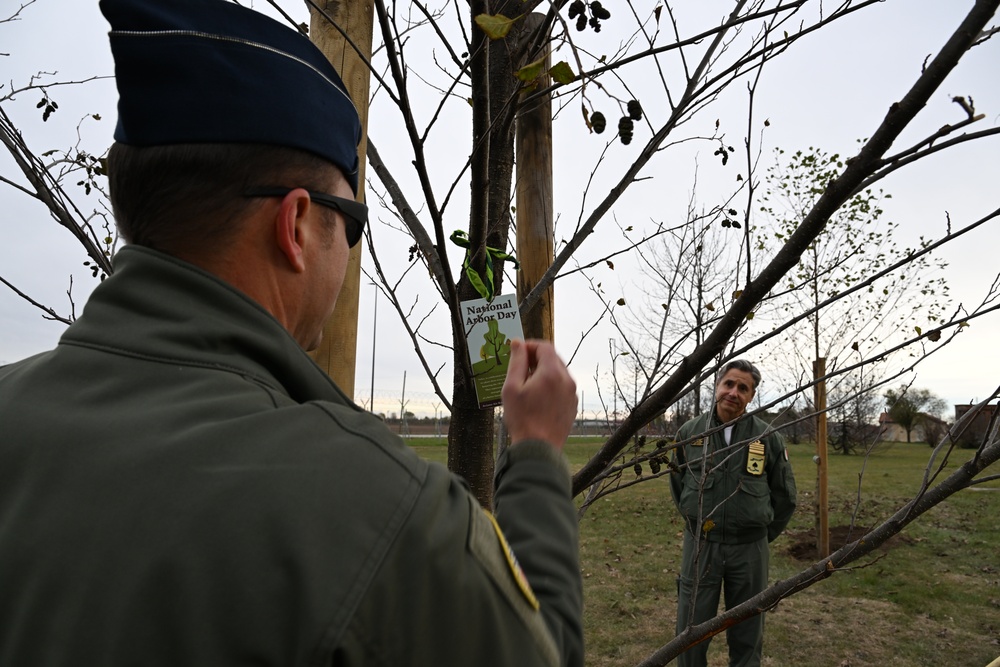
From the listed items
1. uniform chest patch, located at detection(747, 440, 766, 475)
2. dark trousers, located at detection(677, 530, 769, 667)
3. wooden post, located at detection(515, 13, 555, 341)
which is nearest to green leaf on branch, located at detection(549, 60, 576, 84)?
wooden post, located at detection(515, 13, 555, 341)

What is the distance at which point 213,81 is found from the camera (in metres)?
1.00

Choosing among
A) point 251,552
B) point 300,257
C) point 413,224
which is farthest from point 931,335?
point 251,552

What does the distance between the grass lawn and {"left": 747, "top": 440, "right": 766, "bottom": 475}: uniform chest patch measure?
801 mm

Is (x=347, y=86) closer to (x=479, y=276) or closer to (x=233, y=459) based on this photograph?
(x=479, y=276)

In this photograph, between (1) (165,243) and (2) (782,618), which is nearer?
(1) (165,243)

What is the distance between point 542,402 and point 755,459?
463 centimetres

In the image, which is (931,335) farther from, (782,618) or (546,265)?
(782,618)

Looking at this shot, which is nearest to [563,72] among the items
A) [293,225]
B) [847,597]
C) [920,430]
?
[293,225]

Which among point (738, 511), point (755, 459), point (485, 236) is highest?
point (485, 236)

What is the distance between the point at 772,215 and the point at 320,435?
9032mm

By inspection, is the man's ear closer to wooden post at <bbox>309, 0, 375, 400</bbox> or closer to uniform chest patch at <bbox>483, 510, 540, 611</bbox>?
uniform chest patch at <bbox>483, 510, 540, 611</bbox>

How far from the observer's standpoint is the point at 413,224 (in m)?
1.91

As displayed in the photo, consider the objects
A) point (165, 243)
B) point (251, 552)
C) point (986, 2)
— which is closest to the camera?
point (251, 552)

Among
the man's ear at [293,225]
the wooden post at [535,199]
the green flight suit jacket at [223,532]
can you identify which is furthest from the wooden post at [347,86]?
the green flight suit jacket at [223,532]
